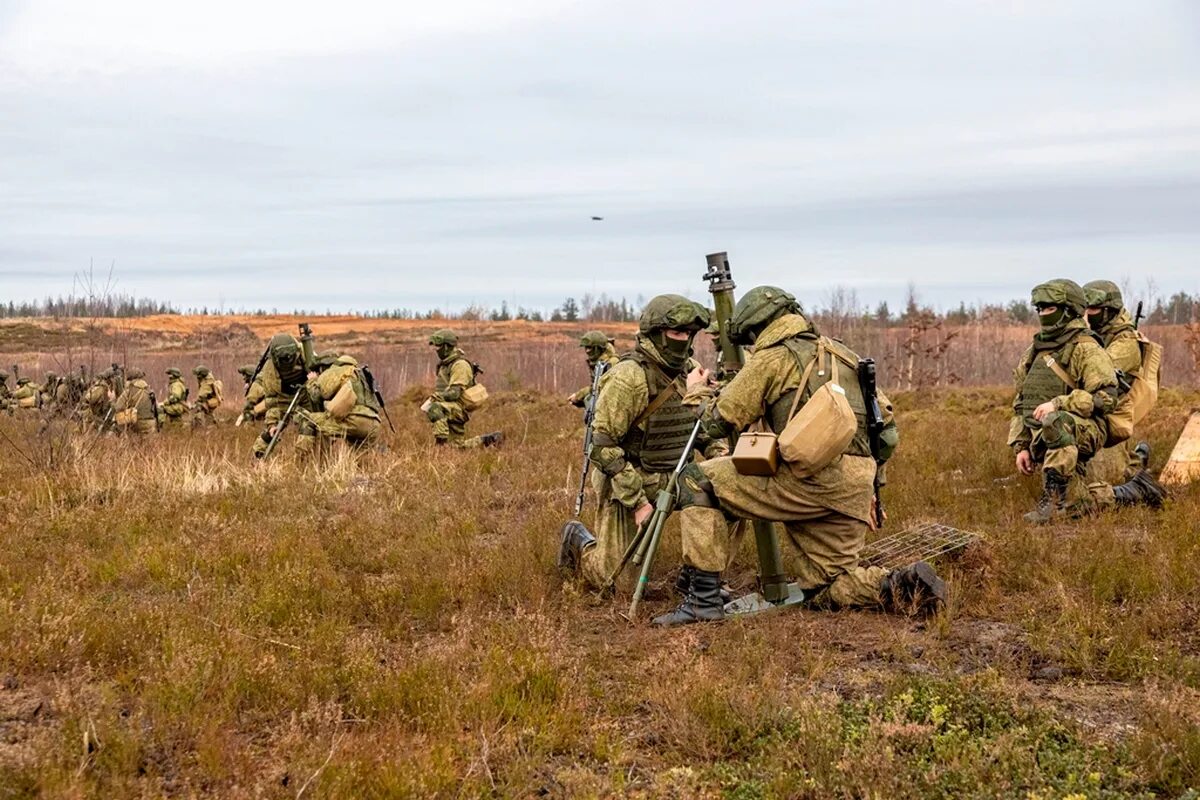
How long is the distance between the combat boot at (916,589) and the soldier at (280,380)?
32.7ft

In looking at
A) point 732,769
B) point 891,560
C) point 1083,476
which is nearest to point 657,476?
point 891,560

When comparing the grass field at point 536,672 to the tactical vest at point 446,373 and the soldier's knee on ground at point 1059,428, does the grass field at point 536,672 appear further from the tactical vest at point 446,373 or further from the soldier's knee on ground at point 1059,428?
the tactical vest at point 446,373

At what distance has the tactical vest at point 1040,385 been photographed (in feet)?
30.2

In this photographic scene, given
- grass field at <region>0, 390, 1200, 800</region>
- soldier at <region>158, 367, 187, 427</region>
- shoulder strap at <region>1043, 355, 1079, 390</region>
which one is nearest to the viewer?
grass field at <region>0, 390, 1200, 800</region>

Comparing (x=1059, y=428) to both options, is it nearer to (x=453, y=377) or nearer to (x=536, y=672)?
(x=536, y=672)

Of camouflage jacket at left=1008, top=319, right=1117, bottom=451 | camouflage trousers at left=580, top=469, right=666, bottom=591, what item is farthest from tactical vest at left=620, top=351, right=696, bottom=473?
camouflage jacket at left=1008, top=319, right=1117, bottom=451

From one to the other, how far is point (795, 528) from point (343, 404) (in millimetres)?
8249

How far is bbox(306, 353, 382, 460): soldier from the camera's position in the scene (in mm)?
13352

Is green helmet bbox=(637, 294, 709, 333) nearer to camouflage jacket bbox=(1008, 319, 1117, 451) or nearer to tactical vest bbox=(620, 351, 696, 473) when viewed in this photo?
tactical vest bbox=(620, 351, 696, 473)

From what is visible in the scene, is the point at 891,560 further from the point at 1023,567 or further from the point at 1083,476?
the point at 1083,476

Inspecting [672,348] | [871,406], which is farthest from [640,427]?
[871,406]

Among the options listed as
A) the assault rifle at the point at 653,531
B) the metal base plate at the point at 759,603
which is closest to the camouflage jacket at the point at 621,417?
the assault rifle at the point at 653,531

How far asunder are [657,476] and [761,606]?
1.19 meters

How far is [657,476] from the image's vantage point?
281 inches
